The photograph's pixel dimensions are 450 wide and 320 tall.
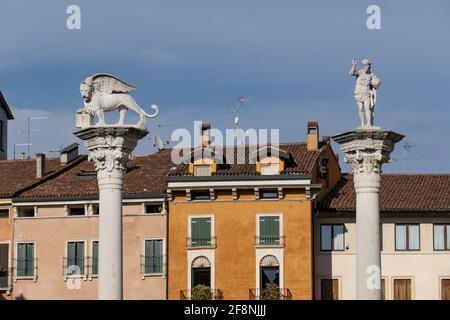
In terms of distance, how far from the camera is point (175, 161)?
7169 centimetres

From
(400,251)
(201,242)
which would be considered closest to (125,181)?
(201,242)

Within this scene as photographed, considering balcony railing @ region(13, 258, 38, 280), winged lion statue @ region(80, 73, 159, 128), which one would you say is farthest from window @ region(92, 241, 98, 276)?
winged lion statue @ region(80, 73, 159, 128)

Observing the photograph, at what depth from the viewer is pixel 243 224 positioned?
6819 cm

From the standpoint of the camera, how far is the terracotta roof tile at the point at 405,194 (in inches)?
2653

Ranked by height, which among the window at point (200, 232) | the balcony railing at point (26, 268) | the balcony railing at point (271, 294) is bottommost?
the balcony railing at point (271, 294)

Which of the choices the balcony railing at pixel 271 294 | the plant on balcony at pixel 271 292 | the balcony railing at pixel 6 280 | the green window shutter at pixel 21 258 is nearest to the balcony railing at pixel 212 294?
the balcony railing at pixel 271 294

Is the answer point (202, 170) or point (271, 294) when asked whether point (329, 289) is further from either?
point (202, 170)

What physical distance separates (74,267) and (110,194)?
29.8 metres

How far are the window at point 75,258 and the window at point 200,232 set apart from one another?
20.0 feet

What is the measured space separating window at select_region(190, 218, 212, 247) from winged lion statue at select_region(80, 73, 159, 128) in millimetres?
26746

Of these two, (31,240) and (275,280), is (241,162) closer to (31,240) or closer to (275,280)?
(275,280)

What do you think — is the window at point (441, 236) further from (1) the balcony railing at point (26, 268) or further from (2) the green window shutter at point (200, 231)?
(1) the balcony railing at point (26, 268)

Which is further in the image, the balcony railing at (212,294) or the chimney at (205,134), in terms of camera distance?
the chimney at (205,134)

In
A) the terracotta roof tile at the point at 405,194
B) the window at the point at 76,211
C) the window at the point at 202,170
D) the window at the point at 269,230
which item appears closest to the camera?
the terracotta roof tile at the point at 405,194
